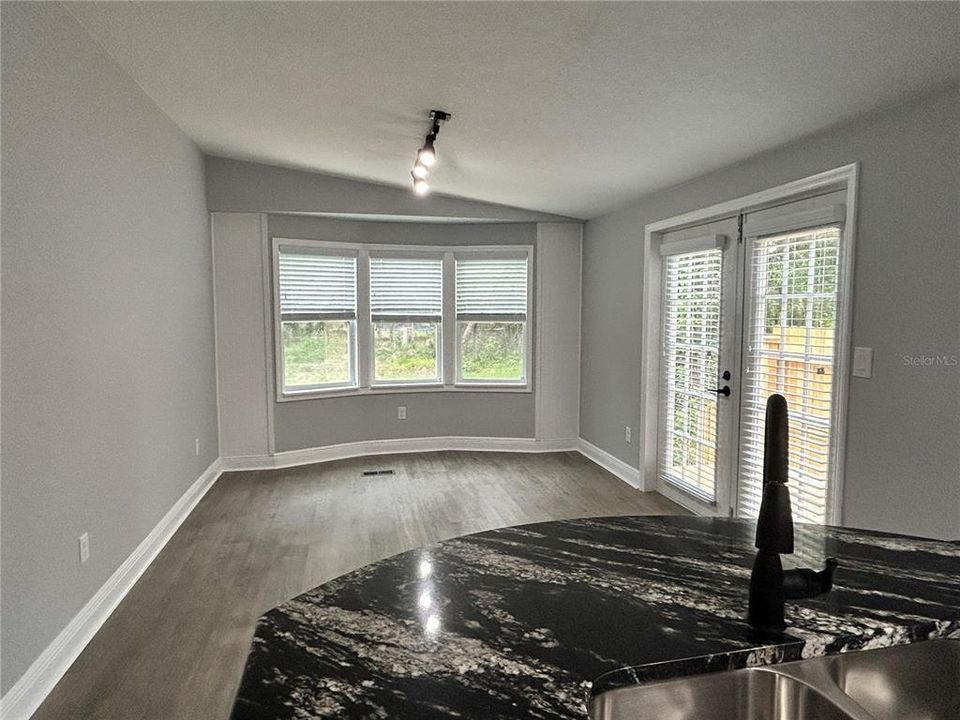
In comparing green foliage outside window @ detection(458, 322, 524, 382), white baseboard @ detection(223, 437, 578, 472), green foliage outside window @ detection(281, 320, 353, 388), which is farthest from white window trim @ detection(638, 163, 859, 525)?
green foliage outside window @ detection(281, 320, 353, 388)

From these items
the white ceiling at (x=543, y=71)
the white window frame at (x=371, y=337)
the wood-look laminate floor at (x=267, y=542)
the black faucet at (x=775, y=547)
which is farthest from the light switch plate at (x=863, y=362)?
the white window frame at (x=371, y=337)

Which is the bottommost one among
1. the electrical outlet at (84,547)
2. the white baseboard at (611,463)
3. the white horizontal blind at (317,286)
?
the white baseboard at (611,463)

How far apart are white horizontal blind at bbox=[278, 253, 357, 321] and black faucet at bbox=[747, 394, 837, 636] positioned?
496cm

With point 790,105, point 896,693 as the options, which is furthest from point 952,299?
point 896,693

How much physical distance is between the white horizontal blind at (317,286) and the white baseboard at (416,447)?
1.24m

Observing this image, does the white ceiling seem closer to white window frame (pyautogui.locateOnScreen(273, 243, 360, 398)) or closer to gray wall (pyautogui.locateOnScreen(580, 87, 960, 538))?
gray wall (pyautogui.locateOnScreen(580, 87, 960, 538))

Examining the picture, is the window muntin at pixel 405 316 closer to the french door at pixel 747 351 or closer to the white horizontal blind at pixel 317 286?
the white horizontal blind at pixel 317 286

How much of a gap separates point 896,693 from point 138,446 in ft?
11.1

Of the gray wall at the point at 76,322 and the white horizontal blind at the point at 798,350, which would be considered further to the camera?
the white horizontal blind at the point at 798,350

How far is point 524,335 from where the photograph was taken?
6059 millimetres

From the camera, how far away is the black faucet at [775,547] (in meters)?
0.93

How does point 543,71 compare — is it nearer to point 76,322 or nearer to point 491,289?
point 76,322

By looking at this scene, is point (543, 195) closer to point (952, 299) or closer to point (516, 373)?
point (516, 373)

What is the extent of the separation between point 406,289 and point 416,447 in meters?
1.57
